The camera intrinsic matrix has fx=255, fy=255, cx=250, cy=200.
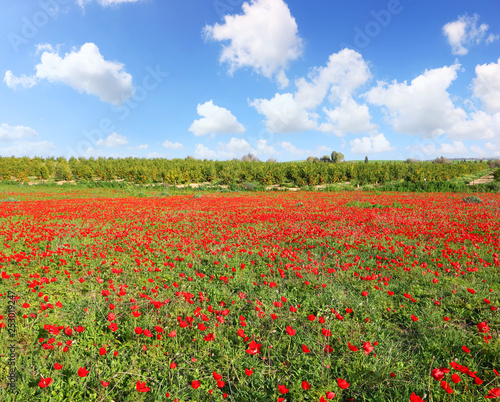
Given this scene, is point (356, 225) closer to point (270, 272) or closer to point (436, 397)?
point (270, 272)

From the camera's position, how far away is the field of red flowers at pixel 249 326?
2.64 metres

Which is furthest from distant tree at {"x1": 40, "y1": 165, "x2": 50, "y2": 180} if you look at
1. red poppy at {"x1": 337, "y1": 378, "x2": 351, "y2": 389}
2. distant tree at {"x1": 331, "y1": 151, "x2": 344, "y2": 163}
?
distant tree at {"x1": 331, "y1": 151, "x2": 344, "y2": 163}

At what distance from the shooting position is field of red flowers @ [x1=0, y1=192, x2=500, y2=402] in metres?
2.64

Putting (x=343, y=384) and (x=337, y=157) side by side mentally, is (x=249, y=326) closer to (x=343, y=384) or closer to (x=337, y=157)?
(x=343, y=384)

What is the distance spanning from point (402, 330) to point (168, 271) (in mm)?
4497

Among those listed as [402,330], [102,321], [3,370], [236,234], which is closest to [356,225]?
[236,234]

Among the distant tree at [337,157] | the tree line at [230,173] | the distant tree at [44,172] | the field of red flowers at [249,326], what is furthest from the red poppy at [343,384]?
the distant tree at [337,157]

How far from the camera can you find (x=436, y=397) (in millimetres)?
2531

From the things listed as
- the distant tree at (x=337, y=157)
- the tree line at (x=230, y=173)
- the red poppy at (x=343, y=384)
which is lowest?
the red poppy at (x=343, y=384)

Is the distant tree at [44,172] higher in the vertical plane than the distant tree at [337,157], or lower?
lower

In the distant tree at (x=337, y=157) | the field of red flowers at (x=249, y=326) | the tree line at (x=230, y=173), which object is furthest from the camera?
the distant tree at (x=337, y=157)

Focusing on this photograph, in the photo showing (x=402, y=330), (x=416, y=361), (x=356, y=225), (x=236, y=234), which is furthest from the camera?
(x=356, y=225)

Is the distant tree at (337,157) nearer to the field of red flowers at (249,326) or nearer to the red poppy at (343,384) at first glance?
the field of red flowers at (249,326)

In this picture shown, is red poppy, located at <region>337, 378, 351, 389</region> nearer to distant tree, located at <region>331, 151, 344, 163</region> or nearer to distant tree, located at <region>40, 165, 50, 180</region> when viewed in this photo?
distant tree, located at <region>40, 165, 50, 180</region>
